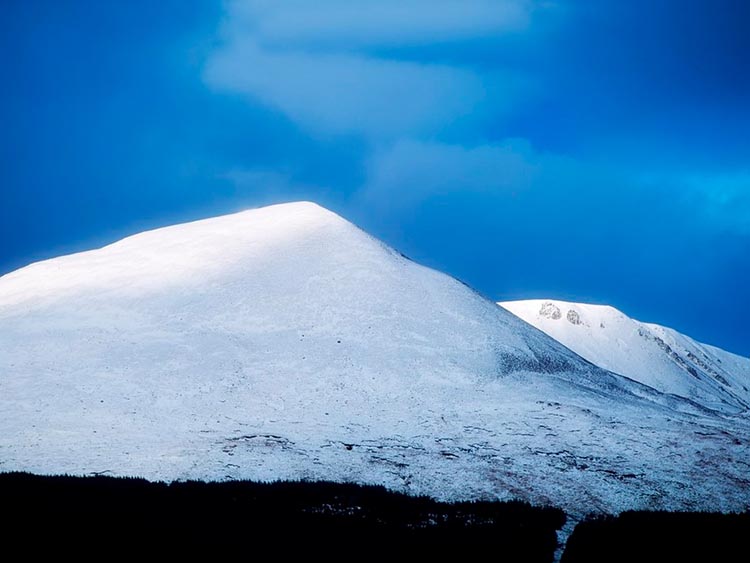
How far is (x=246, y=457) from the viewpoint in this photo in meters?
25.0

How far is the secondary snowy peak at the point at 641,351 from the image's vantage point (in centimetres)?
11875

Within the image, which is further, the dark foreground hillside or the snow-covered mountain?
the snow-covered mountain

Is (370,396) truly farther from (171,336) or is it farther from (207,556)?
(207,556)

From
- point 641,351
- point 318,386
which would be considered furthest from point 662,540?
point 641,351

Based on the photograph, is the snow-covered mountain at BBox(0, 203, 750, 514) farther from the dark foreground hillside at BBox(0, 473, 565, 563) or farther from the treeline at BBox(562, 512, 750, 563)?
the treeline at BBox(562, 512, 750, 563)

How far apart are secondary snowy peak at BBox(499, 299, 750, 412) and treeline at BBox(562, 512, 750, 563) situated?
104 m

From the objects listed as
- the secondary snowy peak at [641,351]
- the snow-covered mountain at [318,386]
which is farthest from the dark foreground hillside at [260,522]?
the secondary snowy peak at [641,351]

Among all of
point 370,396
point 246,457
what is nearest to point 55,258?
point 370,396

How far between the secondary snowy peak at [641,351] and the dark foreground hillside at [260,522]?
10662 centimetres

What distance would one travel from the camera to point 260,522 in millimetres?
15102

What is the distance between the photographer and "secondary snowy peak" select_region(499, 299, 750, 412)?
119m

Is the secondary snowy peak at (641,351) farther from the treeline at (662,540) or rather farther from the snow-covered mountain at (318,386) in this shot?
the treeline at (662,540)

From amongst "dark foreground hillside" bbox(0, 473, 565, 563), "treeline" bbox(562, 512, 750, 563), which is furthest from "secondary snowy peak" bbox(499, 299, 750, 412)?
"dark foreground hillside" bbox(0, 473, 565, 563)

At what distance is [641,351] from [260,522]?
13221 cm
